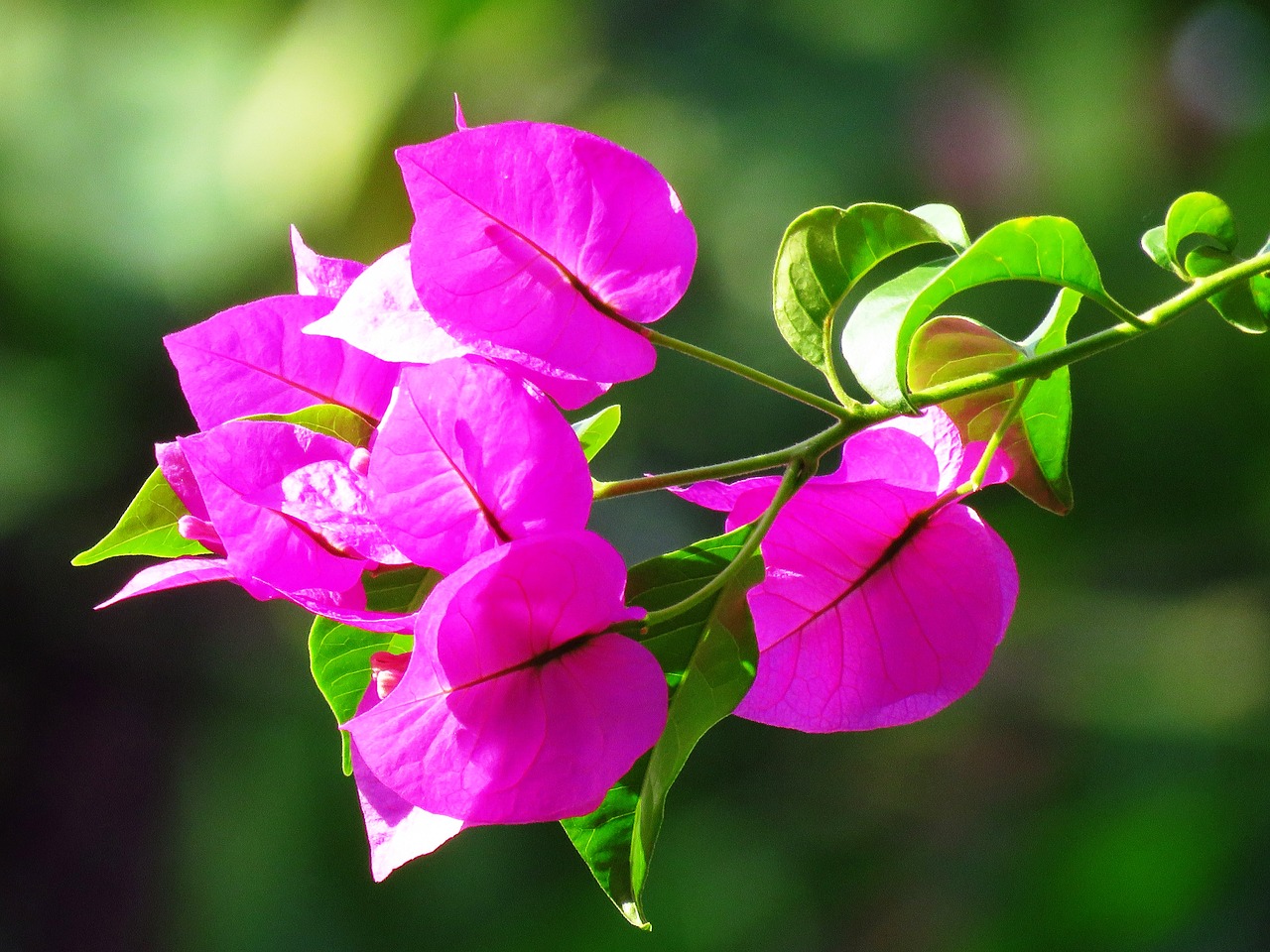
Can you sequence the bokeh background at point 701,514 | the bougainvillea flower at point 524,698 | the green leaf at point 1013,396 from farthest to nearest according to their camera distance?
the bokeh background at point 701,514 → the green leaf at point 1013,396 → the bougainvillea flower at point 524,698

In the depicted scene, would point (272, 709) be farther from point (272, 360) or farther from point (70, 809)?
point (272, 360)

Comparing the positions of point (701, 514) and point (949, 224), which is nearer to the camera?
point (949, 224)

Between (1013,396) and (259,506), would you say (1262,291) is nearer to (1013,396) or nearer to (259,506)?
(1013,396)

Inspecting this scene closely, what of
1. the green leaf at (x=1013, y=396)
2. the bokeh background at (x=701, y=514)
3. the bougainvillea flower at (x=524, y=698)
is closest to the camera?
the bougainvillea flower at (x=524, y=698)

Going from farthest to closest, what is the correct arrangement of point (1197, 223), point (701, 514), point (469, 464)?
point (701, 514) < point (1197, 223) < point (469, 464)

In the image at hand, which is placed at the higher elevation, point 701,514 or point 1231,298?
point 1231,298

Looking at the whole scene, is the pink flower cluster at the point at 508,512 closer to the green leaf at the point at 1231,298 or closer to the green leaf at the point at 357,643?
the green leaf at the point at 357,643

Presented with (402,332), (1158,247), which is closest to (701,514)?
(1158,247)

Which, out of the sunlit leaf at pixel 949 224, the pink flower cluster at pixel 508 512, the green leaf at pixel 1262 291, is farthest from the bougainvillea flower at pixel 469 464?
the green leaf at pixel 1262 291
